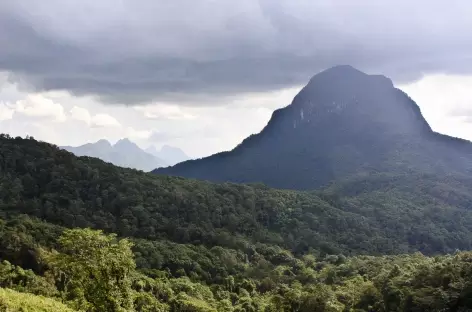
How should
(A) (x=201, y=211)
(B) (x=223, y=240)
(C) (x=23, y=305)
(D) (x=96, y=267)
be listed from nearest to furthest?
(C) (x=23, y=305) < (D) (x=96, y=267) < (B) (x=223, y=240) < (A) (x=201, y=211)

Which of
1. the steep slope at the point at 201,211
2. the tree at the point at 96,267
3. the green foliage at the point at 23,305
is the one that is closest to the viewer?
the green foliage at the point at 23,305

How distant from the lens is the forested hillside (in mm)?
59000

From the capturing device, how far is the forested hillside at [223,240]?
59.0m

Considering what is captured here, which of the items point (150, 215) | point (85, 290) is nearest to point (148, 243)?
point (150, 215)

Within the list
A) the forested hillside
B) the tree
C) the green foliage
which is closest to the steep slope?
the forested hillside

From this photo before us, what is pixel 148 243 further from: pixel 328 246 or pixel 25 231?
pixel 328 246

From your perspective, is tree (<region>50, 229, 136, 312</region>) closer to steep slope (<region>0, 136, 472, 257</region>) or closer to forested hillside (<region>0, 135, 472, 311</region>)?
forested hillside (<region>0, 135, 472, 311</region>)

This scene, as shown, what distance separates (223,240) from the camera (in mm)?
125500

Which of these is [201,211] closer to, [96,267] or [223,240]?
[223,240]

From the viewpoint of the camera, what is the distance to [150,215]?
126m

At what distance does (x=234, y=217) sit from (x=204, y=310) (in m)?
73.8

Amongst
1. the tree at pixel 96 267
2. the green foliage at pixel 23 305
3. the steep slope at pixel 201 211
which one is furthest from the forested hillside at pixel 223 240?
the green foliage at pixel 23 305

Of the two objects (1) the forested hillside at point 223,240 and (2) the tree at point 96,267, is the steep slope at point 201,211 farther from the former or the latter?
(2) the tree at point 96,267

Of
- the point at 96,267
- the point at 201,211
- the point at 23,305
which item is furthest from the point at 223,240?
the point at 23,305
